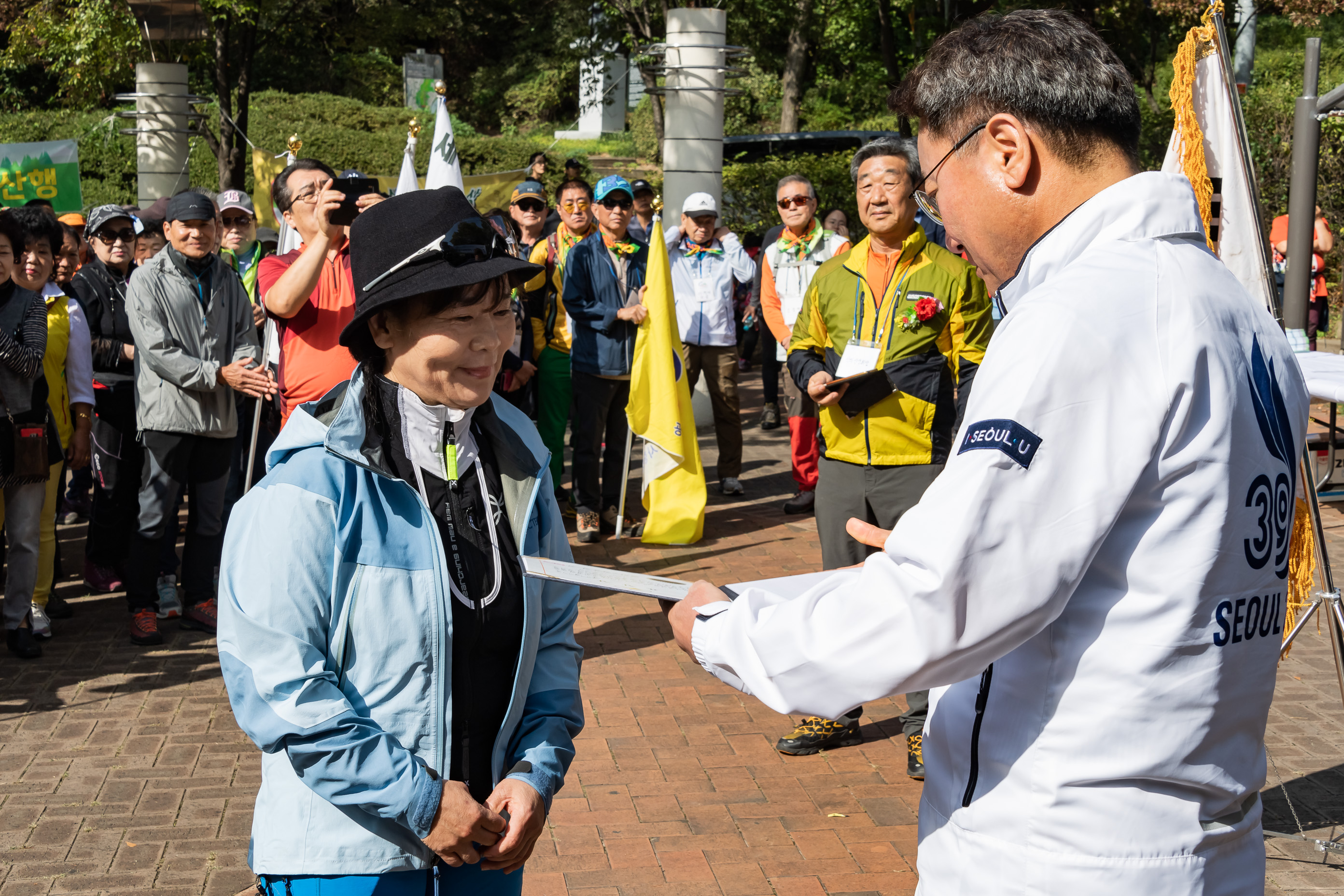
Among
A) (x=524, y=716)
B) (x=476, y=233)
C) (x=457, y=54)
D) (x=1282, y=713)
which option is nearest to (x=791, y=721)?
(x=1282, y=713)

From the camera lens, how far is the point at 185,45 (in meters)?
19.6

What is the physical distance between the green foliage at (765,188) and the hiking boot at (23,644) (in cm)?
1221

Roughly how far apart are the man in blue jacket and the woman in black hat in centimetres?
628

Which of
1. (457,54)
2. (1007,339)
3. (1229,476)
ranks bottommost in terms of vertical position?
(1229,476)

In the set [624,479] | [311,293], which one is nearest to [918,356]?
[311,293]

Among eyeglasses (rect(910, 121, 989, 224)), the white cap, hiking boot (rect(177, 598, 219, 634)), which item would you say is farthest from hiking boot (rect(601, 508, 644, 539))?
eyeglasses (rect(910, 121, 989, 224))

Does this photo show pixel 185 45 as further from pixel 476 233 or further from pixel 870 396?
pixel 476 233

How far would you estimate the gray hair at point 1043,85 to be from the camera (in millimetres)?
1757

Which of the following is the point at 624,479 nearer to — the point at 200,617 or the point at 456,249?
the point at 200,617

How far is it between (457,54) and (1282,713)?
3736cm

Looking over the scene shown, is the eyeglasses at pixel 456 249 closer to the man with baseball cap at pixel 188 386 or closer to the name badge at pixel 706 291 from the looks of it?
the man with baseball cap at pixel 188 386

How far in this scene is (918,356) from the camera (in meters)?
5.12

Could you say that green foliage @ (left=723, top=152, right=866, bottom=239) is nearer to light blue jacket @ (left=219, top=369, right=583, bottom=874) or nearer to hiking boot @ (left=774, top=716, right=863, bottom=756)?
hiking boot @ (left=774, top=716, right=863, bottom=756)

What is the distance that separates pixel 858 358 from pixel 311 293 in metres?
2.35
